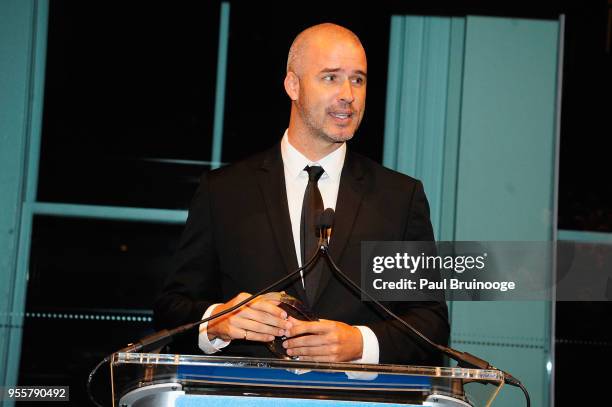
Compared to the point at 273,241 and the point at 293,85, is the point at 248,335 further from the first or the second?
the point at 293,85

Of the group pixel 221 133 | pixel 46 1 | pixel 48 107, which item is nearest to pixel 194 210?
pixel 221 133

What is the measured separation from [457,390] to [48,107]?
2.37 m

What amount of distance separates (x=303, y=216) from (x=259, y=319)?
1.54 feet

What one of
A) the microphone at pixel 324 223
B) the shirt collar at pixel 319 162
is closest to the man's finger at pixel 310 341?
the microphone at pixel 324 223

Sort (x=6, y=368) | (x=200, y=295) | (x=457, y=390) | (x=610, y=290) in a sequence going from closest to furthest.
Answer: (x=457, y=390), (x=200, y=295), (x=610, y=290), (x=6, y=368)

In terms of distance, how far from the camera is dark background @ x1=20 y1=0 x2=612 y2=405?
3.19 m

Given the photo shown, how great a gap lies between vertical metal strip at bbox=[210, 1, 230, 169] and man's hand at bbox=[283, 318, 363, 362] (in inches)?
63.4

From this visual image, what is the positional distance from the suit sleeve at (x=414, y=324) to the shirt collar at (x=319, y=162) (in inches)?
9.1

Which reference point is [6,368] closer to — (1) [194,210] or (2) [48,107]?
(2) [48,107]

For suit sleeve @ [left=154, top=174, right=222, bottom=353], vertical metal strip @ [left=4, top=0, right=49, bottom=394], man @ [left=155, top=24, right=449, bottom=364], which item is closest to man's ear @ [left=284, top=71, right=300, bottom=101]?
man @ [left=155, top=24, right=449, bottom=364]

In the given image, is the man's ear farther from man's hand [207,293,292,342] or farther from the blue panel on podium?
the blue panel on podium

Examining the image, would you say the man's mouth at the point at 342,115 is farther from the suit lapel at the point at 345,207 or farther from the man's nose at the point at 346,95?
the suit lapel at the point at 345,207

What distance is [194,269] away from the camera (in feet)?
7.07

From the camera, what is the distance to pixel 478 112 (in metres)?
3.23
